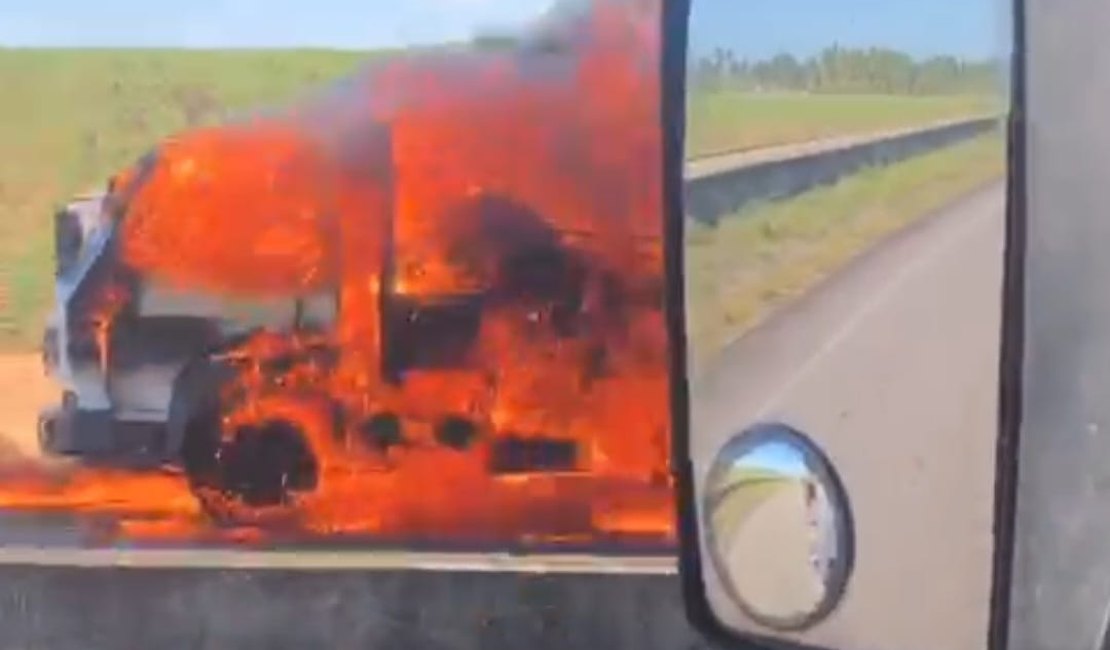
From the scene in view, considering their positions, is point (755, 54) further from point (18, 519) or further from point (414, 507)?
point (18, 519)

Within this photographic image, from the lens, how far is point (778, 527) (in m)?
3.00

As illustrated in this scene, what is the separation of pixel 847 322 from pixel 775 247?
23 cm

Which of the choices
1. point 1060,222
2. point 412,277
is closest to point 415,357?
point 412,277

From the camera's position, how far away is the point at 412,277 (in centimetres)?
358

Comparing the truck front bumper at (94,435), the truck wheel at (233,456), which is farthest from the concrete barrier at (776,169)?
the truck front bumper at (94,435)

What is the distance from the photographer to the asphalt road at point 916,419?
2893mm

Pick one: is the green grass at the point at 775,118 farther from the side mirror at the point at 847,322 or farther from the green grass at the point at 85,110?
Answer: the green grass at the point at 85,110

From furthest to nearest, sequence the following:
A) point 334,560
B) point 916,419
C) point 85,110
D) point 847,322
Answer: point 334,560, point 85,110, point 847,322, point 916,419

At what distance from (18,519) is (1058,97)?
5.91 feet

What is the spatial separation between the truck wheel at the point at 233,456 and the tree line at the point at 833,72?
2.95 feet

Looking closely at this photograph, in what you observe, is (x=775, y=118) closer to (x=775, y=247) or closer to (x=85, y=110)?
(x=775, y=247)

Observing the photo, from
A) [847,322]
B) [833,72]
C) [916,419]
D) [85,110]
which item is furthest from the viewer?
[85,110]

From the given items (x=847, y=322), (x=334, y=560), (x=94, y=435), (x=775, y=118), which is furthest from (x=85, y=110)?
(x=847, y=322)

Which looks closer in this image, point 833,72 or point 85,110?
point 833,72
